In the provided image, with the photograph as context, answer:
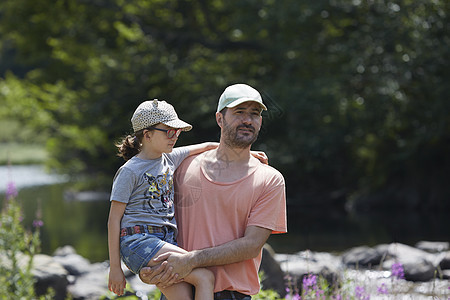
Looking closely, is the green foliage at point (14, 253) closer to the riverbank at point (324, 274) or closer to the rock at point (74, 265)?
the riverbank at point (324, 274)

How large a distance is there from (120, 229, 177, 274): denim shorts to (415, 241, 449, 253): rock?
8935 millimetres

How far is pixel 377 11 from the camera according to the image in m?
15.2

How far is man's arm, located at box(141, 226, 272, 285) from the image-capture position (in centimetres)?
285

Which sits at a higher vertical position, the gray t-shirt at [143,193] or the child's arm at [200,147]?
the child's arm at [200,147]

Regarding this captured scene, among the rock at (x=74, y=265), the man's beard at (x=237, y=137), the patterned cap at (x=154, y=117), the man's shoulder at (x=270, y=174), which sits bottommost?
the rock at (x=74, y=265)

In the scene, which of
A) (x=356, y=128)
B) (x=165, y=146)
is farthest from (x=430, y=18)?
(x=165, y=146)

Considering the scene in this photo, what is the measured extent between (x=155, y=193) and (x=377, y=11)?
13.3 metres

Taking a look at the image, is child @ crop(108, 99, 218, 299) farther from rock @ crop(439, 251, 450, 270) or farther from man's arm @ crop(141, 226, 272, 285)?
rock @ crop(439, 251, 450, 270)

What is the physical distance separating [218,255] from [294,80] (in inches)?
547

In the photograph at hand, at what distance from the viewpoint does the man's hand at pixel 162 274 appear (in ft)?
9.33

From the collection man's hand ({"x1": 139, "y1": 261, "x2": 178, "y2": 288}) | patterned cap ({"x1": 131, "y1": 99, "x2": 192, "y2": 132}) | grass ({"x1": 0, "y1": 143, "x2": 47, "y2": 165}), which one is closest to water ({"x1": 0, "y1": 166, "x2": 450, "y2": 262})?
patterned cap ({"x1": 131, "y1": 99, "x2": 192, "y2": 132})

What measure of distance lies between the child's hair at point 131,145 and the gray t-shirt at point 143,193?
135mm

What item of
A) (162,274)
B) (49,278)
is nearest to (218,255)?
(162,274)

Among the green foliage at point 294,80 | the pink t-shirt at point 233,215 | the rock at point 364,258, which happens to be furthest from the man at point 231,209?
the green foliage at point 294,80
